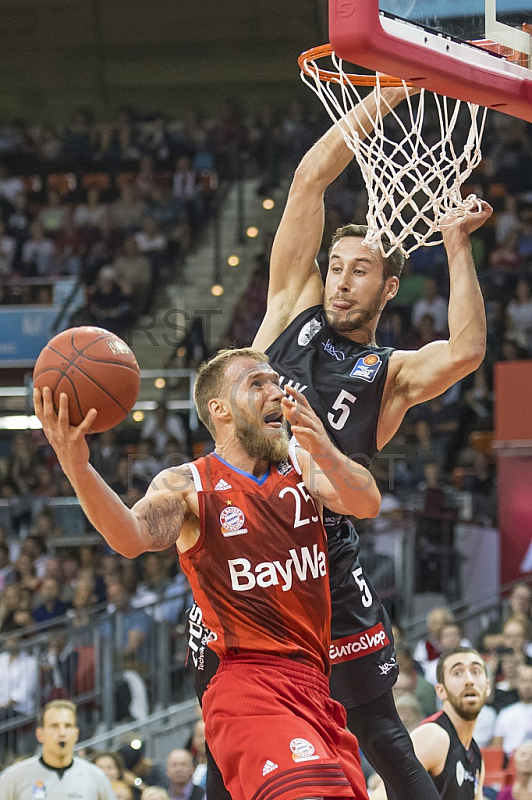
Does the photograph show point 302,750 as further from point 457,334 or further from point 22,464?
point 22,464

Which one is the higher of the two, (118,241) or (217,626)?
(118,241)

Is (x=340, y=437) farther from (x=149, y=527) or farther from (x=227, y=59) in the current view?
(x=227, y=59)

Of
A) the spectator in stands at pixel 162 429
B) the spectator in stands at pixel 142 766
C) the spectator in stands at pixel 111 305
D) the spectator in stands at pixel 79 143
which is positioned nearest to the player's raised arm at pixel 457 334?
the spectator in stands at pixel 142 766

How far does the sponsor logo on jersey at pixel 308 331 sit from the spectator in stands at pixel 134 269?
10.7 metres

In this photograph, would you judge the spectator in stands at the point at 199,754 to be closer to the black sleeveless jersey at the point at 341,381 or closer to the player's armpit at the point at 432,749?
the player's armpit at the point at 432,749

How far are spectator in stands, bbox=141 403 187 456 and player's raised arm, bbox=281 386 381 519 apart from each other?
8.90 metres

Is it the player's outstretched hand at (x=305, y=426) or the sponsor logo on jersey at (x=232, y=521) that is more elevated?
the player's outstretched hand at (x=305, y=426)

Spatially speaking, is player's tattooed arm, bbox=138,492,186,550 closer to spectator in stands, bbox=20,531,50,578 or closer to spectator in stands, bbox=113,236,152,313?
spectator in stands, bbox=20,531,50,578

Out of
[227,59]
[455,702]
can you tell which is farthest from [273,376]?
[227,59]

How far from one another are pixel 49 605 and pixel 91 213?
7.17m

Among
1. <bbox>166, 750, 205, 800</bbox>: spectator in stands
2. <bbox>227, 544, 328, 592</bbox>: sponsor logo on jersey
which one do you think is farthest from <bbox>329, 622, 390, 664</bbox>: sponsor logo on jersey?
<bbox>166, 750, 205, 800</bbox>: spectator in stands

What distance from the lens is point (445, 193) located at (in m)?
4.44

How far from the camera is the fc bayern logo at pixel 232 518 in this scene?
379 cm

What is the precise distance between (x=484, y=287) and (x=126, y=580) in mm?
4945
